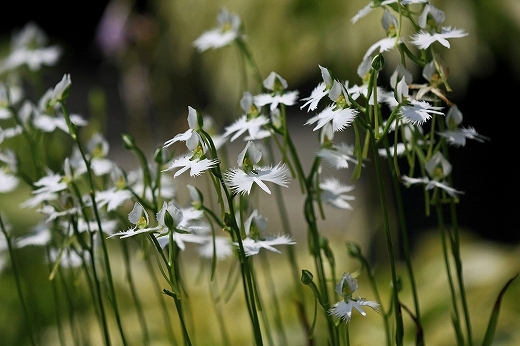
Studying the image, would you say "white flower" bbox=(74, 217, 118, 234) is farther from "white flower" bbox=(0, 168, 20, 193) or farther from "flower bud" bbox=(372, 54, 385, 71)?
"flower bud" bbox=(372, 54, 385, 71)

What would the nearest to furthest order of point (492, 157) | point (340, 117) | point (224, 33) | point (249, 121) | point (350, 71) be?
1. point (340, 117)
2. point (249, 121)
3. point (224, 33)
4. point (350, 71)
5. point (492, 157)

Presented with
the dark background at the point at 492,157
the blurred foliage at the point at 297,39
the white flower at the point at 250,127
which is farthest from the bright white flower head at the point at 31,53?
the dark background at the point at 492,157

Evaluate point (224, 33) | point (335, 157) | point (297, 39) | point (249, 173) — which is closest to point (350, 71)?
point (297, 39)

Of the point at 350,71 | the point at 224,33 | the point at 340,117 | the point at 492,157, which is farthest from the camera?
the point at 492,157

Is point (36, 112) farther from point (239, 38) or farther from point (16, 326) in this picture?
point (16, 326)

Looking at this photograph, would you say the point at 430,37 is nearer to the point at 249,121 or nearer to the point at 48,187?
the point at 249,121
